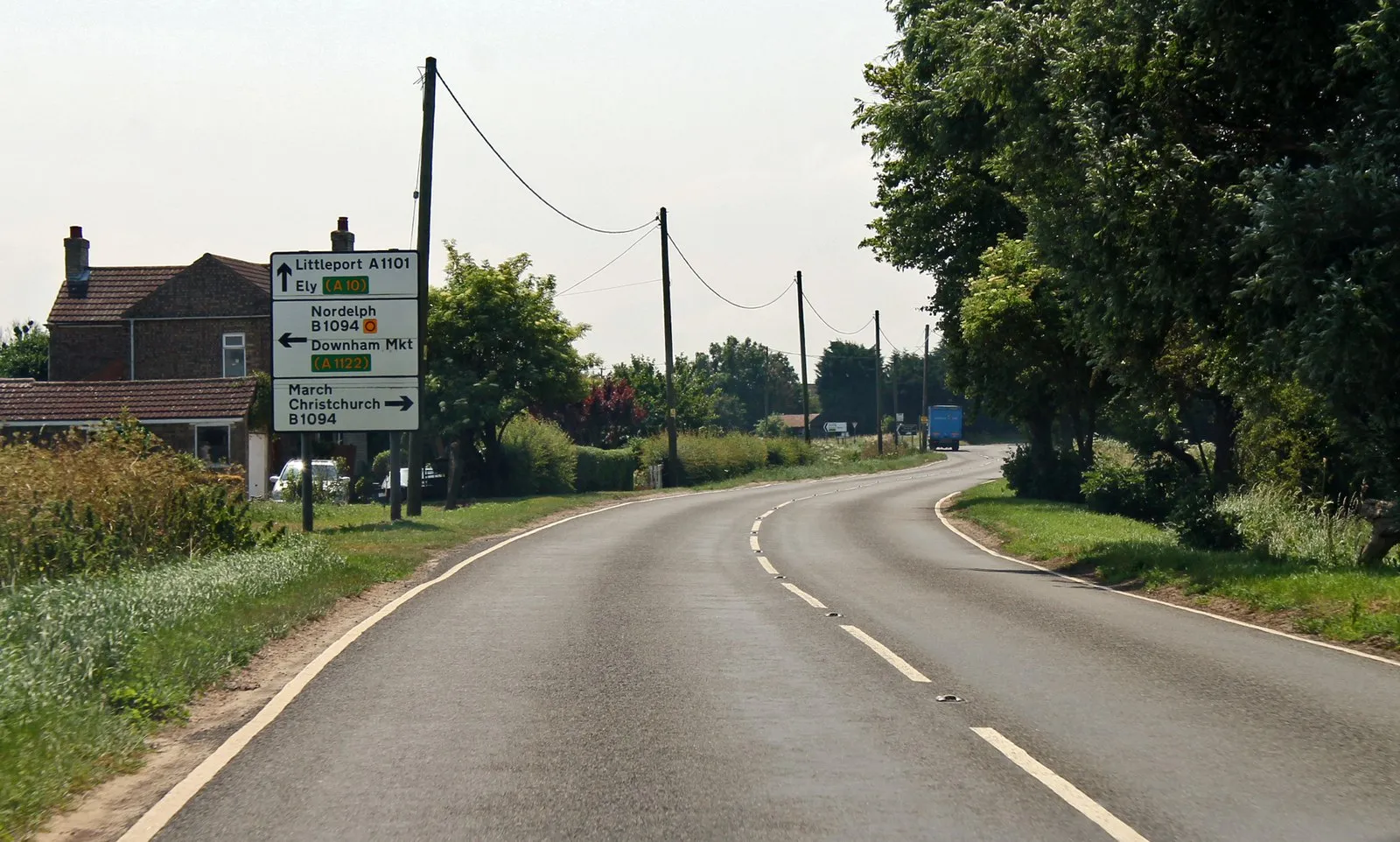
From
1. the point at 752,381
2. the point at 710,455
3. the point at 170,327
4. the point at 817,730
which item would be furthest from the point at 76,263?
the point at 752,381

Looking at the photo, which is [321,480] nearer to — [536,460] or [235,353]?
[536,460]

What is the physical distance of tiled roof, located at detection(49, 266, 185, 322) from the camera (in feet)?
172

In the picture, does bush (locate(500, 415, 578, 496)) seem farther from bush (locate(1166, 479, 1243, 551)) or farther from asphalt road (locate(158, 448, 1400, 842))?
asphalt road (locate(158, 448, 1400, 842))

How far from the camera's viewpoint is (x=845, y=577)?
17203mm

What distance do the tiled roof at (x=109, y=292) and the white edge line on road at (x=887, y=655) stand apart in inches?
1849

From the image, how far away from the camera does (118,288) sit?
176 ft

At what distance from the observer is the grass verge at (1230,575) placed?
11.9m

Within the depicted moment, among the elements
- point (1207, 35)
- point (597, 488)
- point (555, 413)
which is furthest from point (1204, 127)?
point (555, 413)

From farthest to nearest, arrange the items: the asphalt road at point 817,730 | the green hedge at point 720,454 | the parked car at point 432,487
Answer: the green hedge at point 720,454, the parked car at point 432,487, the asphalt road at point 817,730

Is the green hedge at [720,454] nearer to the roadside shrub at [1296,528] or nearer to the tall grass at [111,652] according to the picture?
the roadside shrub at [1296,528]

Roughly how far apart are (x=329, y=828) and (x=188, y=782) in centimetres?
125

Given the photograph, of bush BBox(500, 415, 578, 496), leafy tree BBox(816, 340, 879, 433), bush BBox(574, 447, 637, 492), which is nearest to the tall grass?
bush BBox(500, 415, 578, 496)

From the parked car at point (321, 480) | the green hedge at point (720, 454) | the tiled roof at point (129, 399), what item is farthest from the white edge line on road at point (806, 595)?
the green hedge at point (720, 454)

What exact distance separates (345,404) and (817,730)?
18800 mm
